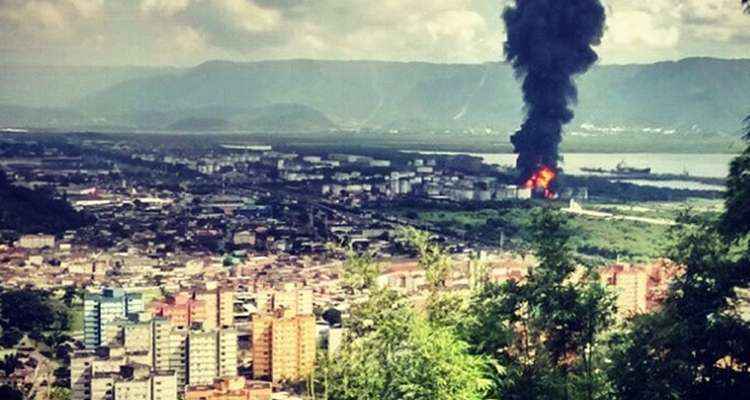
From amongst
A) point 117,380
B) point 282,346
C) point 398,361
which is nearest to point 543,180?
point 282,346

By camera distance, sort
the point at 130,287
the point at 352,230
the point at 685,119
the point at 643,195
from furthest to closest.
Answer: the point at 685,119 → the point at 643,195 → the point at 352,230 → the point at 130,287

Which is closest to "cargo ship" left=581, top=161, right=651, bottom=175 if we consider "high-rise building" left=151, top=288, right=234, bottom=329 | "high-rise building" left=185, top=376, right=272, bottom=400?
"high-rise building" left=151, top=288, right=234, bottom=329

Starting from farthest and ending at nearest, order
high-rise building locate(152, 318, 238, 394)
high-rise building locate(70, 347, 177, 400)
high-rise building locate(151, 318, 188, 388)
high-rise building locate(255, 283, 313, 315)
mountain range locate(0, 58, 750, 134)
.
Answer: mountain range locate(0, 58, 750, 134)
high-rise building locate(255, 283, 313, 315)
high-rise building locate(151, 318, 188, 388)
high-rise building locate(152, 318, 238, 394)
high-rise building locate(70, 347, 177, 400)

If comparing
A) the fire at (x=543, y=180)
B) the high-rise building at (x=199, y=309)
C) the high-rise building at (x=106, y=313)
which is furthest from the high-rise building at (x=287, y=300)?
the fire at (x=543, y=180)

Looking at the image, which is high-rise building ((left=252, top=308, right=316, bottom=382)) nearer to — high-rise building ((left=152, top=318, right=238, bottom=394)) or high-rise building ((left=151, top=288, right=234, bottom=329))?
high-rise building ((left=152, top=318, right=238, bottom=394))

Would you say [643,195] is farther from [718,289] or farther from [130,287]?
[718,289]

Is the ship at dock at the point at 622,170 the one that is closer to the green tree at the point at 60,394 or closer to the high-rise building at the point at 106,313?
the high-rise building at the point at 106,313

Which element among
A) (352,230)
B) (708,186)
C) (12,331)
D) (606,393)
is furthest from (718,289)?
(708,186)
